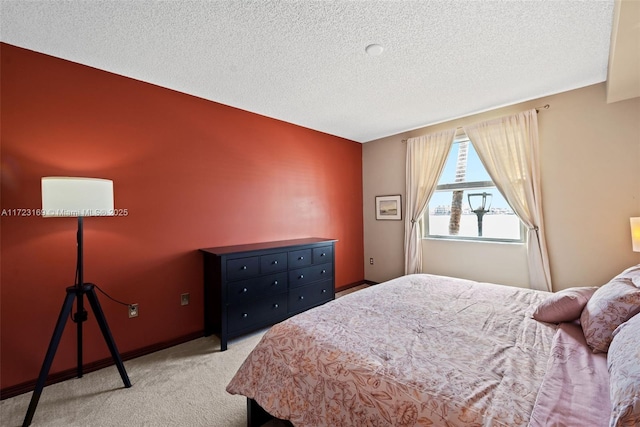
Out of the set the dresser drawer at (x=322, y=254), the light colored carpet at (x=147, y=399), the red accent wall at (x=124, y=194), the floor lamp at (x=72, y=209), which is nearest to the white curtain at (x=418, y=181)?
the dresser drawer at (x=322, y=254)

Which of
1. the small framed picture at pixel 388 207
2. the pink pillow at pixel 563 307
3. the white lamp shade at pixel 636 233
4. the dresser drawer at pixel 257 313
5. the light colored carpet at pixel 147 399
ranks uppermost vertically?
the small framed picture at pixel 388 207

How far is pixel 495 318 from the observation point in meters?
1.68

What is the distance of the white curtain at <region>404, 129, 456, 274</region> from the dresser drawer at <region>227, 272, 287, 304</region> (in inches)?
80.9

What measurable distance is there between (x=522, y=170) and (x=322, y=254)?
8.49ft

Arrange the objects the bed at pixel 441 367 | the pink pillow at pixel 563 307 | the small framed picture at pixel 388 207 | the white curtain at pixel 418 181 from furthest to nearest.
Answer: the small framed picture at pixel 388 207 → the white curtain at pixel 418 181 → the pink pillow at pixel 563 307 → the bed at pixel 441 367

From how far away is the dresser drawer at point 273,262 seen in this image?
2.82m

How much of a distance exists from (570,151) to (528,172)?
15.7 inches

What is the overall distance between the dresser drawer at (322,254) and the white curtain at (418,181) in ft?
4.25

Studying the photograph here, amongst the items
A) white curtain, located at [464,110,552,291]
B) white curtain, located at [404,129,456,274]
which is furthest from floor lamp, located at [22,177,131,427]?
white curtain, located at [464,110,552,291]

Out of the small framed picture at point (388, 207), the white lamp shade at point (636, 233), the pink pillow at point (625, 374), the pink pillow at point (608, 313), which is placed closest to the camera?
the pink pillow at point (625, 374)

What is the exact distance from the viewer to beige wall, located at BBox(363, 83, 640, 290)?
2.51 metres

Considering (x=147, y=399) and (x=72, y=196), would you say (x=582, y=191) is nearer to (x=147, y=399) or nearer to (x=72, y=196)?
(x=147, y=399)

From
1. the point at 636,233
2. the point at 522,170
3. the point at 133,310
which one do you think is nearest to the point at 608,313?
the point at 636,233

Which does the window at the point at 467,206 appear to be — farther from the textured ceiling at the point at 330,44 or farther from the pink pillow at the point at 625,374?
the pink pillow at the point at 625,374
